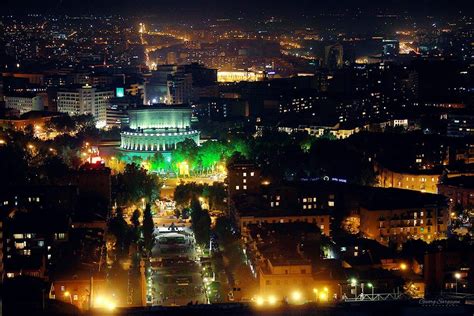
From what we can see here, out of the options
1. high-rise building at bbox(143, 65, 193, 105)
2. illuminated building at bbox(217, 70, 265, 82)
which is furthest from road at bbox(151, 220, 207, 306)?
illuminated building at bbox(217, 70, 265, 82)

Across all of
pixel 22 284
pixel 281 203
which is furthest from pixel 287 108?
pixel 22 284

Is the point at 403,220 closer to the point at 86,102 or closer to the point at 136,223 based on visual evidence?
the point at 136,223

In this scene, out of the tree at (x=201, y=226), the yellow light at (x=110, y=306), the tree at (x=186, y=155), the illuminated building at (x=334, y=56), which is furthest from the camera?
→ the illuminated building at (x=334, y=56)

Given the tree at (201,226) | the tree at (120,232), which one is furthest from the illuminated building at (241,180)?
the tree at (120,232)

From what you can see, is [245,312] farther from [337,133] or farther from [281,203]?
[337,133]

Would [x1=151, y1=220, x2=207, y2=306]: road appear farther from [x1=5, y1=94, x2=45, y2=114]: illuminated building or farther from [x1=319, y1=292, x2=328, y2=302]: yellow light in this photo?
[x1=5, y1=94, x2=45, y2=114]: illuminated building

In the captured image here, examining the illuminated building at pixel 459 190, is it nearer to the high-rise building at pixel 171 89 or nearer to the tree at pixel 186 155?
the tree at pixel 186 155
